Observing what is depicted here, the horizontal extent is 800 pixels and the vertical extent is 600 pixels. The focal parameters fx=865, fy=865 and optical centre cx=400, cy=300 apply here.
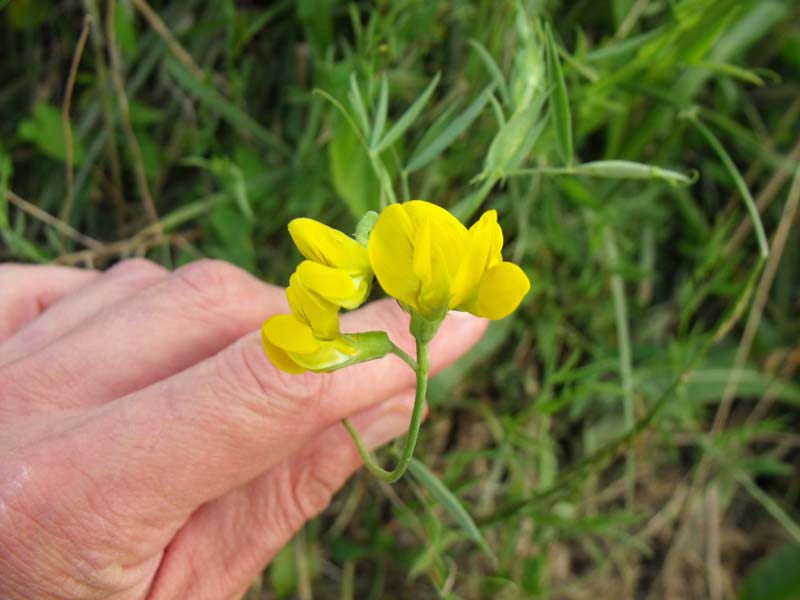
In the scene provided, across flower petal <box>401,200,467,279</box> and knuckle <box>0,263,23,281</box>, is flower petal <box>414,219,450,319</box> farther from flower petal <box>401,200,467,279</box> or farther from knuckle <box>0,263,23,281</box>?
knuckle <box>0,263,23,281</box>

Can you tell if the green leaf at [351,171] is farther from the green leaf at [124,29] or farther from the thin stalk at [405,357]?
the thin stalk at [405,357]

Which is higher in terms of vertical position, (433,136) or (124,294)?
(433,136)

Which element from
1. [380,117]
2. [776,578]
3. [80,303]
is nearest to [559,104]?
[380,117]

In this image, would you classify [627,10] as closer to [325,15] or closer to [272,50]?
[325,15]

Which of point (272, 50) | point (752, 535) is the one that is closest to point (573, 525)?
point (752, 535)

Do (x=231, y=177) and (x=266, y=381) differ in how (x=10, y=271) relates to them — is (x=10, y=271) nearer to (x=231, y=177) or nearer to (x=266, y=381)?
(x=231, y=177)

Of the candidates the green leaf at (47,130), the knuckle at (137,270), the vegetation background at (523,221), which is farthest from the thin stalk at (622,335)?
the green leaf at (47,130)
